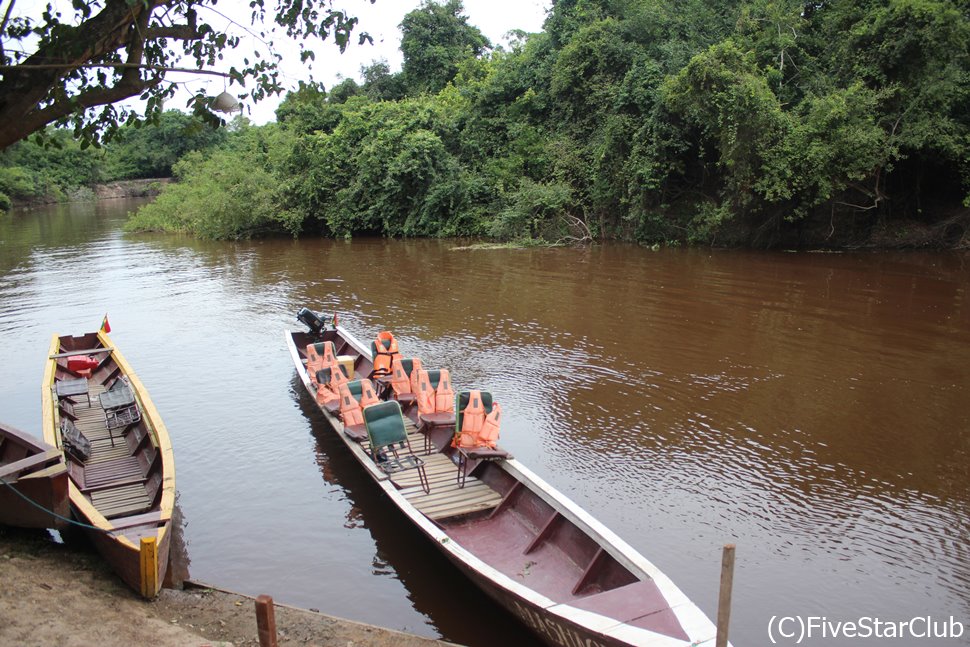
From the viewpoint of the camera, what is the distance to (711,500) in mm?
8531

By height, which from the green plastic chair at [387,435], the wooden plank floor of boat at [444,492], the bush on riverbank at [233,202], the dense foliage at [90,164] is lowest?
the wooden plank floor of boat at [444,492]

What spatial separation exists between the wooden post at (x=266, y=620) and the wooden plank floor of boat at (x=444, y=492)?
9.14 ft

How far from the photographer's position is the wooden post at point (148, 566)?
591 centimetres

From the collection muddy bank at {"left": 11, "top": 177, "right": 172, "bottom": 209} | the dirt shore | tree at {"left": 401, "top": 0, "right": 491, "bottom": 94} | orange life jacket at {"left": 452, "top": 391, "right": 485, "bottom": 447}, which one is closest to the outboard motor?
orange life jacket at {"left": 452, "top": 391, "right": 485, "bottom": 447}

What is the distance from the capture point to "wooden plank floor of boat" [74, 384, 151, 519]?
777 cm

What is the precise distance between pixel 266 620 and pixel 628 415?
747cm

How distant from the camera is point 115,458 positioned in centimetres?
914

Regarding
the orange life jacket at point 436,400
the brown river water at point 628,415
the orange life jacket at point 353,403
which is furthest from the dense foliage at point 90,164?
the orange life jacket at point 436,400

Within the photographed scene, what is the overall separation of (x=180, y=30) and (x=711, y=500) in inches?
284

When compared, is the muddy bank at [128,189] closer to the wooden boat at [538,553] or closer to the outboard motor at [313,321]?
the outboard motor at [313,321]

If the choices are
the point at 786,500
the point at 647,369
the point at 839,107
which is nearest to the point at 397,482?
the point at 786,500

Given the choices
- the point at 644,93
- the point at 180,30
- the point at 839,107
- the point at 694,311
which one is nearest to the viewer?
the point at 180,30

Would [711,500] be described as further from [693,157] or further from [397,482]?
[693,157]

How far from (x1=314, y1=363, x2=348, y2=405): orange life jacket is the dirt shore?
4037mm
